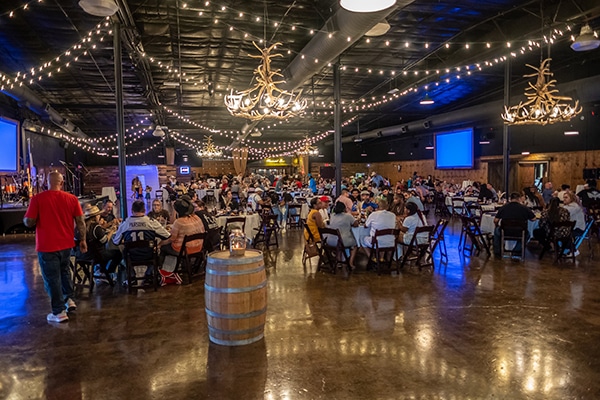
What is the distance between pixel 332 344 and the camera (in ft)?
11.8

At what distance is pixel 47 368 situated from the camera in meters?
3.26

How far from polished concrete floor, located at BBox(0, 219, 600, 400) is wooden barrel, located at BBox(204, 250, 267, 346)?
0.14m

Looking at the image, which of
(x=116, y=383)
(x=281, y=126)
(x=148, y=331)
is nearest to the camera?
(x=116, y=383)

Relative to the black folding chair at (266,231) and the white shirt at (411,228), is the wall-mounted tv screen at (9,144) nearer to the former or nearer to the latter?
the black folding chair at (266,231)

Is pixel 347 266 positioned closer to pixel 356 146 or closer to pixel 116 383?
pixel 116 383

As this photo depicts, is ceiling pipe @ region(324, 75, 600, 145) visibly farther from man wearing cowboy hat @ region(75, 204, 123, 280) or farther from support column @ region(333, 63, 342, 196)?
man wearing cowboy hat @ region(75, 204, 123, 280)

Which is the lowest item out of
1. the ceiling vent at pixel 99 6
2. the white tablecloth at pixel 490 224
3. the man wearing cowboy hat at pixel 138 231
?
the white tablecloth at pixel 490 224

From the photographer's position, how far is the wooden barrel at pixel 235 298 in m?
3.50

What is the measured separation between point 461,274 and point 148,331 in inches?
166

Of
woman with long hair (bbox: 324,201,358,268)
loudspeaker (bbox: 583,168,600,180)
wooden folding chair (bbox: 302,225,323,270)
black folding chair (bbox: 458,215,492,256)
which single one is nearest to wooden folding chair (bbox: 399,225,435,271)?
woman with long hair (bbox: 324,201,358,268)

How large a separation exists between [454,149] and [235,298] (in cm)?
1715

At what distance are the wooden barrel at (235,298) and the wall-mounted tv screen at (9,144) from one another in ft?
38.1

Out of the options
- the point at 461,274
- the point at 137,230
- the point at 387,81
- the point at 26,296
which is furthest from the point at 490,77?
the point at 26,296

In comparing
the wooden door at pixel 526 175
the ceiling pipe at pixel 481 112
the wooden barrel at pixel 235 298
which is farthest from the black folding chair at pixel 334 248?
the wooden door at pixel 526 175
